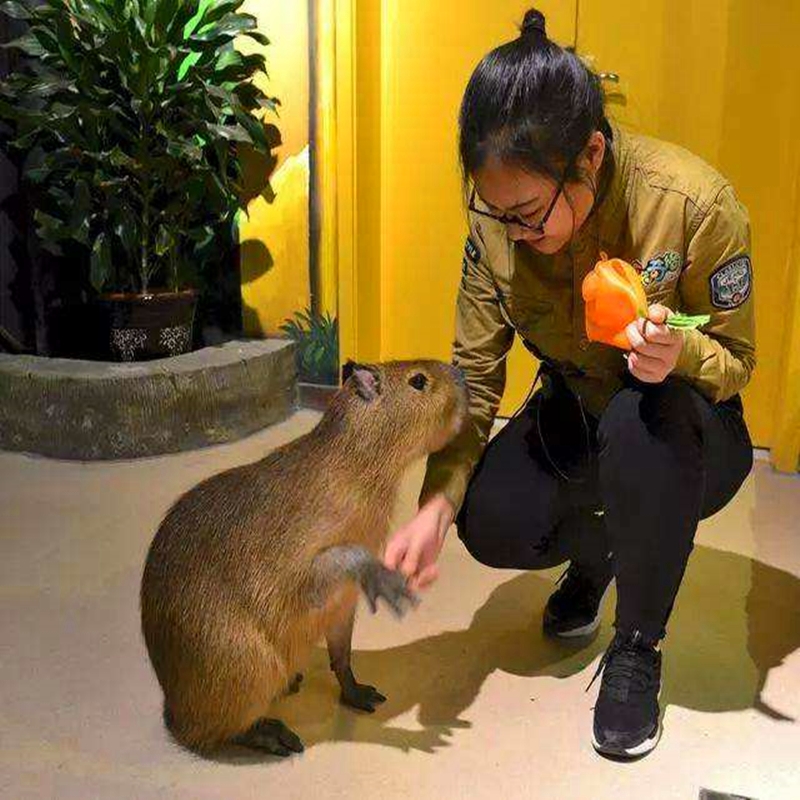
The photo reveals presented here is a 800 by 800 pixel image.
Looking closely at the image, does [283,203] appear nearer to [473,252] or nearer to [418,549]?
[473,252]

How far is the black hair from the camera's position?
4.30 feet

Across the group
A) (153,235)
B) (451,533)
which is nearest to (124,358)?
(153,235)

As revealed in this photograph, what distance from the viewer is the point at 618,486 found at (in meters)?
1.51

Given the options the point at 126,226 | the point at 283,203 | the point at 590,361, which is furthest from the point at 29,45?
the point at 590,361

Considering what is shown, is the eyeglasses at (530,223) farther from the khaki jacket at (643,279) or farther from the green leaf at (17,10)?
the green leaf at (17,10)

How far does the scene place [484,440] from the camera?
174 centimetres

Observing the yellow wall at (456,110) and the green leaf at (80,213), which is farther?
the green leaf at (80,213)

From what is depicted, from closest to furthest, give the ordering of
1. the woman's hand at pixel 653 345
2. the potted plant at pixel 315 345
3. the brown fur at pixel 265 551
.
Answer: the woman's hand at pixel 653 345, the brown fur at pixel 265 551, the potted plant at pixel 315 345

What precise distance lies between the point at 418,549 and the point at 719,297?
641 millimetres

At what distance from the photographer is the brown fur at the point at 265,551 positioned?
1.40 metres

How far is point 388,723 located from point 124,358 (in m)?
2.03

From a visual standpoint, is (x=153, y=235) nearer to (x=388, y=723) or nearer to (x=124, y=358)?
(x=124, y=358)

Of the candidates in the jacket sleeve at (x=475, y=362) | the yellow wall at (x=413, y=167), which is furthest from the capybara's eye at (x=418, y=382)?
the yellow wall at (x=413, y=167)

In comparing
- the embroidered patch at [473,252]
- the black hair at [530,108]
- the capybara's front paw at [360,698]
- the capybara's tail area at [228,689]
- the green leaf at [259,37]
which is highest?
the green leaf at [259,37]
